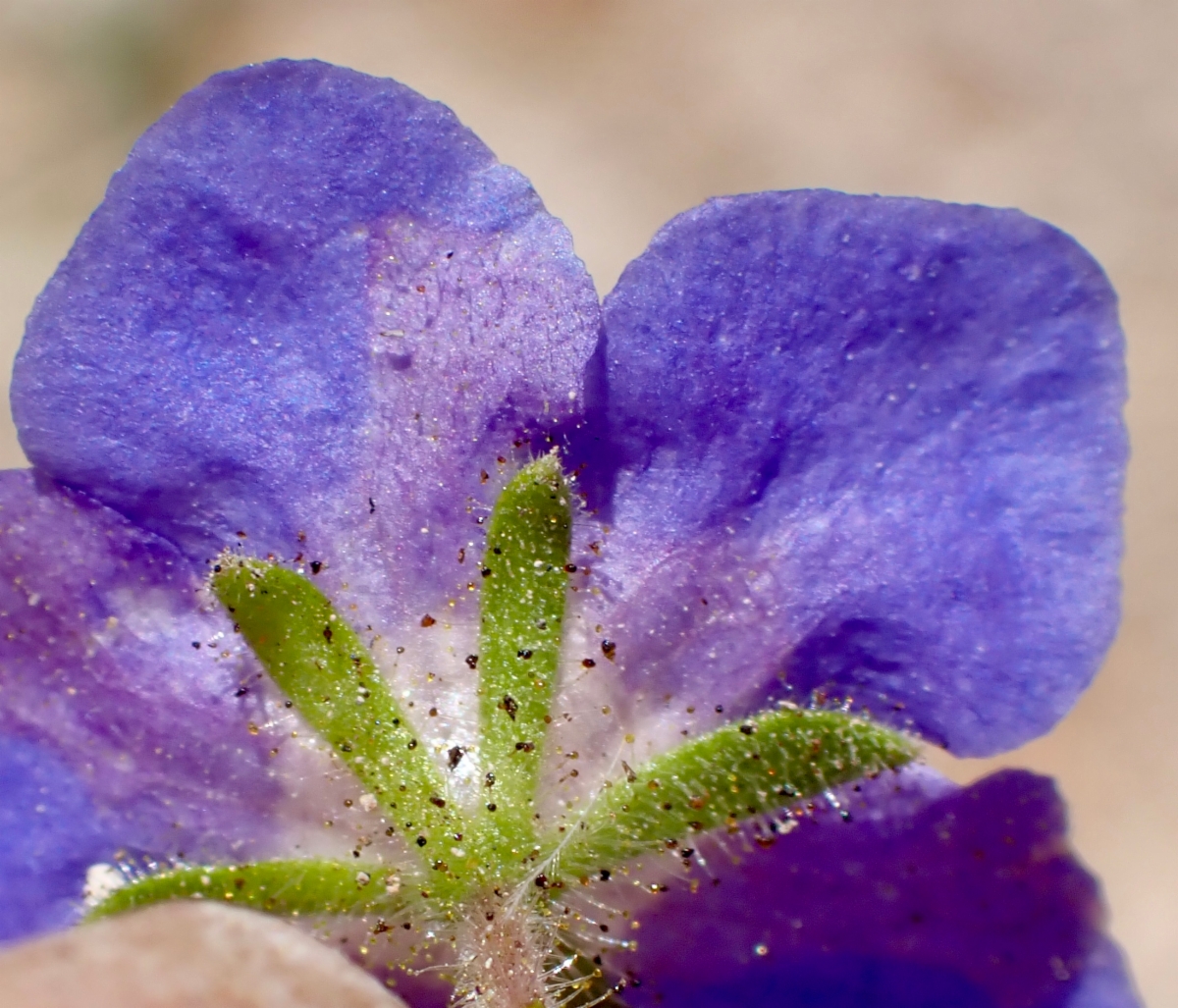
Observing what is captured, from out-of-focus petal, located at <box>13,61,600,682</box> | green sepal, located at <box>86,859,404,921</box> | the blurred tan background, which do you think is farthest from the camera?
the blurred tan background

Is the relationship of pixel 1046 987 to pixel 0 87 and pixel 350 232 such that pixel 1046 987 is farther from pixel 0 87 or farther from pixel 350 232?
pixel 0 87

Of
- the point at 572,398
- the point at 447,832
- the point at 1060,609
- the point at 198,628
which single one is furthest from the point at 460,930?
the point at 1060,609

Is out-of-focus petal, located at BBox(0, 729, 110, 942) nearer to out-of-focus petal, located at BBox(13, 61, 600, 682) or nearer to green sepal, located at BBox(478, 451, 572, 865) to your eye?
out-of-focus petal, located at BBox(13, 61, 600, 682)

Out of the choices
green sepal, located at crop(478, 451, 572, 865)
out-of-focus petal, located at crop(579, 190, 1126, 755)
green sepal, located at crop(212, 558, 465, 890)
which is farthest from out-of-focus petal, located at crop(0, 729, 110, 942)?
out-of-focus petal, located at crop(579, 190, 1126, 755)

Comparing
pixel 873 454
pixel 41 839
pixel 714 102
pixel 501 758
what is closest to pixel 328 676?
pixel 501 758

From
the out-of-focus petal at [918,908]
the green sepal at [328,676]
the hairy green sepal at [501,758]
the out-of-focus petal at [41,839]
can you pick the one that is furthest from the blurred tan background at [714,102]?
the out-of-focus petal at [41,839]

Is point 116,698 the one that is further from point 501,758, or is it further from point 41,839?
point 501,758
